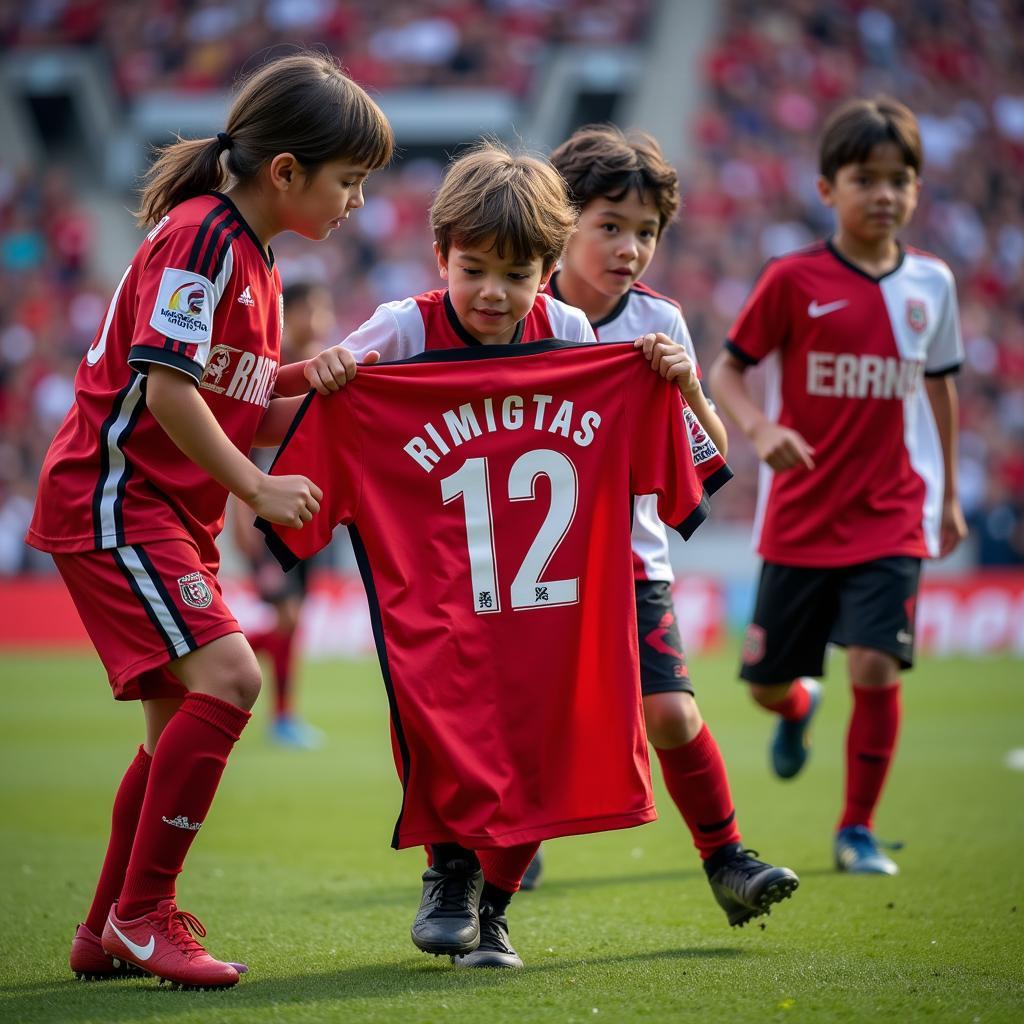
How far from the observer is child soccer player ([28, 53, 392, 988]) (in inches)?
122

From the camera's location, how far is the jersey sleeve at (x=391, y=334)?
3.48 meters

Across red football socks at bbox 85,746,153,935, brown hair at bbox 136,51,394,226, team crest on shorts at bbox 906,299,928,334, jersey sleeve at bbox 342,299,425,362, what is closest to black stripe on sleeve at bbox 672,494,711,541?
jersey sleeve at bbox 342,299,425,362

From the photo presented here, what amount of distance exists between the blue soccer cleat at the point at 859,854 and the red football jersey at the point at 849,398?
2.98 ft

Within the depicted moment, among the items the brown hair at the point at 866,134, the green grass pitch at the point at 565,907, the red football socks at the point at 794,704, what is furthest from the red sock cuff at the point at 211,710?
the brown hair at the point at 866,134

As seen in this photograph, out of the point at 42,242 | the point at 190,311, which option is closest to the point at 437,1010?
the point at 190,311

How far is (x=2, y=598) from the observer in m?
13.8

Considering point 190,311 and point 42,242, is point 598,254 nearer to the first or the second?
point 190,311

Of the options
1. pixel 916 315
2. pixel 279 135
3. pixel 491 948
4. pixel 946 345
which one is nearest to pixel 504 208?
pixel 279 135

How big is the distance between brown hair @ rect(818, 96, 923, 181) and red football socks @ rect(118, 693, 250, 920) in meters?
3.11

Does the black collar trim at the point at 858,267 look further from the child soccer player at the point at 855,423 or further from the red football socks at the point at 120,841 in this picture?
the red football socks at the point at 120,841

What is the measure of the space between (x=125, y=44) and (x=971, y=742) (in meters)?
19.4

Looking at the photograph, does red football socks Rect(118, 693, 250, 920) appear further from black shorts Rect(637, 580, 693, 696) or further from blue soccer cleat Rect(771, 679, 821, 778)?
blue soccer cleat Rect(771, 679, 821, 778)

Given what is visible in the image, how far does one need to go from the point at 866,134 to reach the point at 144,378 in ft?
9.70

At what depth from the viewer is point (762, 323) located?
5.14 metres
